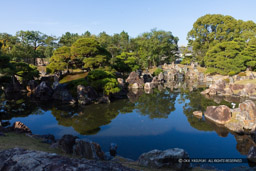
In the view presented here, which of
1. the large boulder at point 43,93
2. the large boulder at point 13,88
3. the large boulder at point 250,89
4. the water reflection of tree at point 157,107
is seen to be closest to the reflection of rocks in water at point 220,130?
the water reflection of tree at point 157,107

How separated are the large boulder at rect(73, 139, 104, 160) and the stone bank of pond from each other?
11.4ft

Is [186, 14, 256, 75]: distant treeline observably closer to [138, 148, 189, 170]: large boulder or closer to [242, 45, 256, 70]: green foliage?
[242, 45, 256, 70]: green foliage

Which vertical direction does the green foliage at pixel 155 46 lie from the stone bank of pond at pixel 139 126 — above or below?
above

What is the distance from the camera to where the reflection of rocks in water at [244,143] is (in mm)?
12370

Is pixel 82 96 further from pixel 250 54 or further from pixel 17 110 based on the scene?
pixel 250 54

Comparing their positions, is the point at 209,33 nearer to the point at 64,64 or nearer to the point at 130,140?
the point at 64,64

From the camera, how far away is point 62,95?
2878cm

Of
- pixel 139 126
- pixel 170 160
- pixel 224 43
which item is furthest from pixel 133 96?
pixel 224 43

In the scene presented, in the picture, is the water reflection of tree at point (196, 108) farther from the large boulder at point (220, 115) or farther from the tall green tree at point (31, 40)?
the tall green tree at point (31, 40)

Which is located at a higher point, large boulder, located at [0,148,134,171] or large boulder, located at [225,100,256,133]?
large boulder, located at [0,148,134,171]

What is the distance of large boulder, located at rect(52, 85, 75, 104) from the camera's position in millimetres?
27989

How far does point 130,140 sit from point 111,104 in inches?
494

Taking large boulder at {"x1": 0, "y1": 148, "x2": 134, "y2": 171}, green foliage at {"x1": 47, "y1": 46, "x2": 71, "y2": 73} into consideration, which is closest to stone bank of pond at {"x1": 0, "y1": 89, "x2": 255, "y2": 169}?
large boulder at {"x1": 0, "y1": 148, "x2": 134, "y2": 171}

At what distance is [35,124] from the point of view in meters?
18.4
